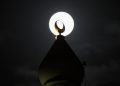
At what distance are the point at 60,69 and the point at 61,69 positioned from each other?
0.02 metres

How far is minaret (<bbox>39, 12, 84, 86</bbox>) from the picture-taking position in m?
6.15

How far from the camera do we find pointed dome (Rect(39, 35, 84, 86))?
242 inches

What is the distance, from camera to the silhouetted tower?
20.2 feet

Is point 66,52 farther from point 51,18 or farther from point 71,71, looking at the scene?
point 51,18

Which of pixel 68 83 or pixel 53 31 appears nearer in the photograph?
pixel 68 83

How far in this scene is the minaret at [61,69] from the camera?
20.2ft

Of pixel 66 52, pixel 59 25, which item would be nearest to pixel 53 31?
pixel 59 25

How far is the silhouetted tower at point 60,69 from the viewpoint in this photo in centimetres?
615

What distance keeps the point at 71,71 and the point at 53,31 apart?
47.5 inches

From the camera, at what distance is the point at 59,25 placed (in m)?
7.00

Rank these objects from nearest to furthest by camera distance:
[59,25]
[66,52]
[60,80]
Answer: [60,80] < [66,52] < [59,25]

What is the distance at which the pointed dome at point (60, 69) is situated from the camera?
6.15 meters

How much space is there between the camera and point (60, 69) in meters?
6.18

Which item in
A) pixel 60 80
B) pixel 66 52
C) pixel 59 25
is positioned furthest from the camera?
pixel 59 25
